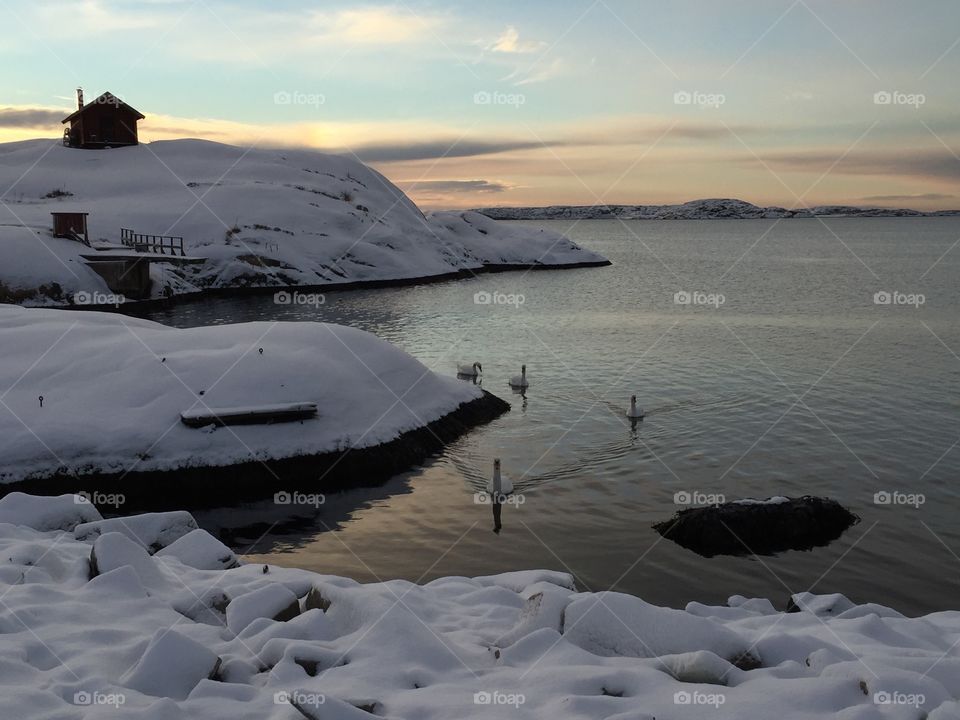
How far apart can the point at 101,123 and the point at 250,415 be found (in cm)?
11056

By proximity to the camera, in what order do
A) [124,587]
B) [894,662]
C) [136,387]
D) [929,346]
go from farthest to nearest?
[929,346], [136,387], [124,587], [894,662]

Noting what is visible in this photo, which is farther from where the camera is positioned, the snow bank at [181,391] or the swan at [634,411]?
the swan at [634,411]

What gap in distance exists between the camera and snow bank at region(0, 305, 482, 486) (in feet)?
76.4

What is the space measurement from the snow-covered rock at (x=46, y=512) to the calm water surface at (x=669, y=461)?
14.6ft

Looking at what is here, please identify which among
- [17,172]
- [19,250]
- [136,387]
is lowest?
[136,387]

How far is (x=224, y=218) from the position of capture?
97.6 meters

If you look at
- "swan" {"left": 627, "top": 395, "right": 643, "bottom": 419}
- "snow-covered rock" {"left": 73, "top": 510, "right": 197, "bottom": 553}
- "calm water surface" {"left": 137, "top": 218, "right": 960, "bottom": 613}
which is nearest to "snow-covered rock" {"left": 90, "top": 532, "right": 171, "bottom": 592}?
"snow-covered rock" {"left": 73, "top": 510, "right": 197, "bottom": 553}

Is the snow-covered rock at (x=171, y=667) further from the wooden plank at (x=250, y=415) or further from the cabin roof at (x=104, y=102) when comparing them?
the cabin roof at (x=104, y=102)

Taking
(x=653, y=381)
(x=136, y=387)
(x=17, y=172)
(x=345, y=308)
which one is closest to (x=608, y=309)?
(x=345, y=308)

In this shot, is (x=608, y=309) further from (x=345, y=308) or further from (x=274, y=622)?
(x=274, y=622)

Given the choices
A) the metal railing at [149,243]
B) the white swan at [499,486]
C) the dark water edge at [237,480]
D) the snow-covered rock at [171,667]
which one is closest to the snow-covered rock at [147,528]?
the dark water edge at [237,480]

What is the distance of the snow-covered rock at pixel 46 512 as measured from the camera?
Result: 1658 centimetres

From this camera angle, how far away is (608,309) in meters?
76.6

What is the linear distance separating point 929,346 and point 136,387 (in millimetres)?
47932
